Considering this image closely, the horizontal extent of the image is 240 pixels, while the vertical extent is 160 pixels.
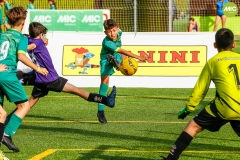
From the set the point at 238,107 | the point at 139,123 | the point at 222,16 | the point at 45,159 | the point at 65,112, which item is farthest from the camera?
the point at 222,16

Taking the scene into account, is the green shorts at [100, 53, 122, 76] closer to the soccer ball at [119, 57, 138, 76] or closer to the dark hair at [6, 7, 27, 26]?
the soccer ball at [119, 57, 138, 76]

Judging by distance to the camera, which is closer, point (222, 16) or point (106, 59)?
point (106, 59)

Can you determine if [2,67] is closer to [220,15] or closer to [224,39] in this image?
[224,39]

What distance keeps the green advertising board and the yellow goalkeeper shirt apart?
2115 centimetres

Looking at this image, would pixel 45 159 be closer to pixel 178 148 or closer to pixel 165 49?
pixel 178 148

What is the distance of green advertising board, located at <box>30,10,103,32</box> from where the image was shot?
2898 centimetres

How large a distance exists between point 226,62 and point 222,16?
2037 cm

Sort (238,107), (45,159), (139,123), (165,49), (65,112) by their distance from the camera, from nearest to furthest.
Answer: (238,107) < (45,159) < (139,123) < (65,112) < (165,49)

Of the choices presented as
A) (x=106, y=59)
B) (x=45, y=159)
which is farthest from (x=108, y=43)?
(x=45, y=159)

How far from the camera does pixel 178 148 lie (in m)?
8.21

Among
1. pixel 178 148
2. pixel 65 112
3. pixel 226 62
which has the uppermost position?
pixel 226 62

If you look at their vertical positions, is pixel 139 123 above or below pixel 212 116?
below

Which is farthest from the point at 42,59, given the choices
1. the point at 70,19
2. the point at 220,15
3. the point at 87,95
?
the point at 70,19

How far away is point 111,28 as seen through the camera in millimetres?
13242
